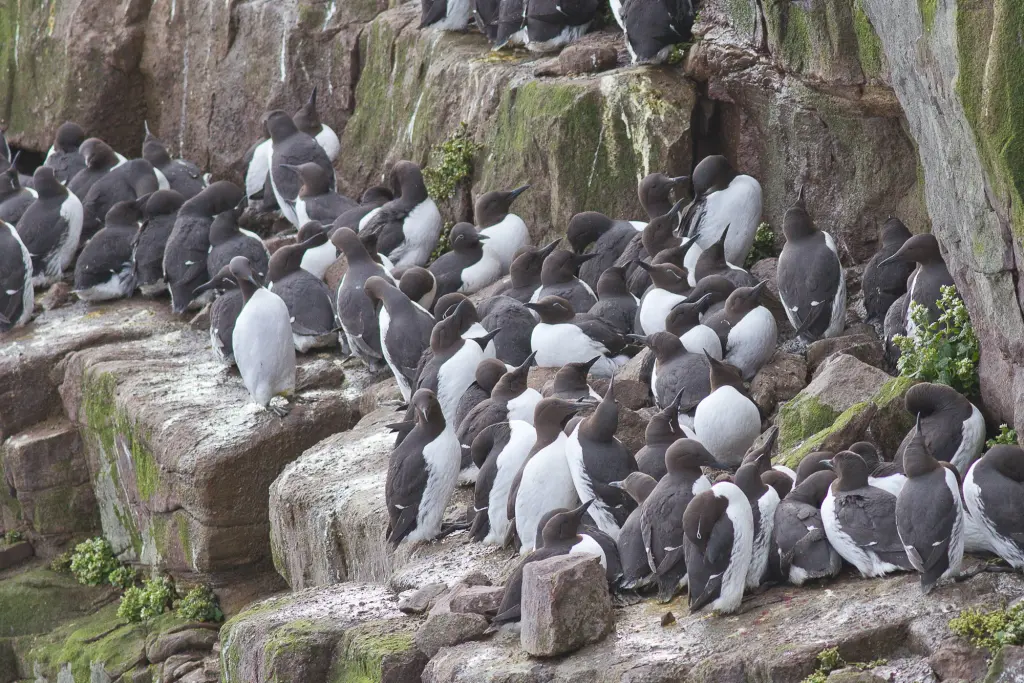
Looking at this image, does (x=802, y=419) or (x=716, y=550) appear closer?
(x=716, y=550)

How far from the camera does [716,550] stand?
6234 millimetres

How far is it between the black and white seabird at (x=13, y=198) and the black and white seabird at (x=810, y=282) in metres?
8.47

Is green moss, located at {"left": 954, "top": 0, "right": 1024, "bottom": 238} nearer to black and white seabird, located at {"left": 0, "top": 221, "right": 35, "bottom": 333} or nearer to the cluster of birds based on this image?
the cluster of birds

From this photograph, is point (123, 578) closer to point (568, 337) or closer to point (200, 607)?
point (200, 607)

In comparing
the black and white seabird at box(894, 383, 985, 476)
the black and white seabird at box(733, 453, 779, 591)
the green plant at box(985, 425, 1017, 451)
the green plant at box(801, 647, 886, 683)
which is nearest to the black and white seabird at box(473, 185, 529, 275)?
the black and white seabird at box(894, 383, 985, 476)

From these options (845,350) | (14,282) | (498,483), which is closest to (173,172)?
(14,282)

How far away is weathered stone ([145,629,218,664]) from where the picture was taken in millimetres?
10852

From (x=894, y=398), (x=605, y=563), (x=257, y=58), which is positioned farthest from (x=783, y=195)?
(x=257, y=58)

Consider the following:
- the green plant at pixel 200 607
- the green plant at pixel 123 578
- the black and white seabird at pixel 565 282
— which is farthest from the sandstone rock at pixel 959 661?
the green plant at pixel 123 578

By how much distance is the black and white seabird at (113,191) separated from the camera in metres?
15.1

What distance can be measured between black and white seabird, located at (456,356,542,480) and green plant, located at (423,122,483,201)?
4692 millimetres

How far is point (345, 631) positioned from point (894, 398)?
3.21m

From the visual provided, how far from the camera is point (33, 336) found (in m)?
13.1

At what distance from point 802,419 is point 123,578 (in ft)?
22.2
